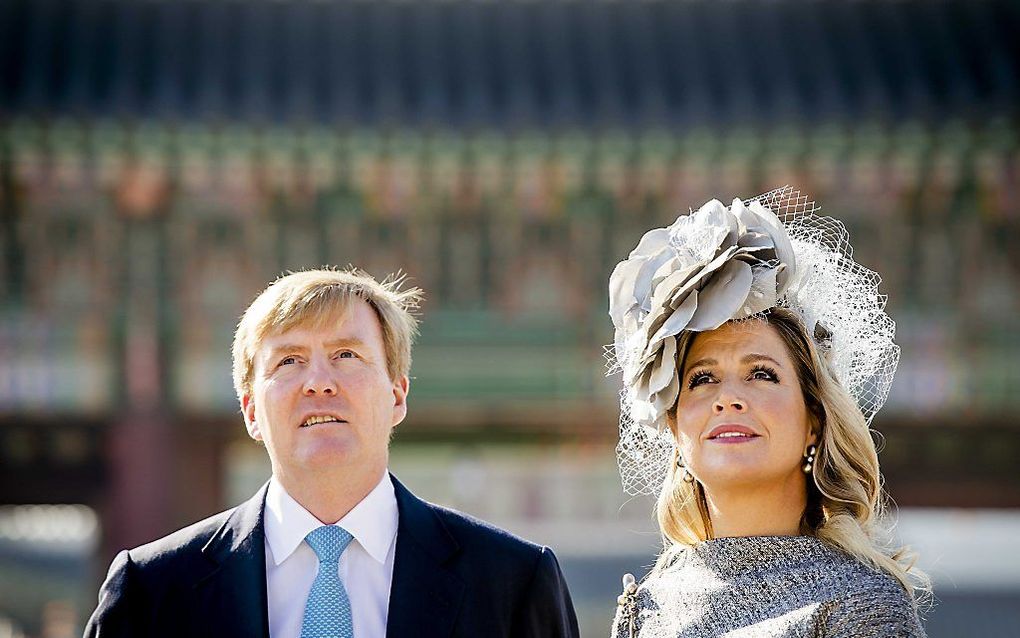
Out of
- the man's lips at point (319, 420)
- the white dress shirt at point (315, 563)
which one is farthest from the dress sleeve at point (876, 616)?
the man's lips at point (319, 420)

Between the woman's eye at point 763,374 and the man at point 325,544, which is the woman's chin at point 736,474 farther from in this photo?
the man at point 325,544

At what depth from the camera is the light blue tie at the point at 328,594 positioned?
2816mm

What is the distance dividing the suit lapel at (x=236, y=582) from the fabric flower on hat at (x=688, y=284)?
0.81 m

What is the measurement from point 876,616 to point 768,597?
0.22m

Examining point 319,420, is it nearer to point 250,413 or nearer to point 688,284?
point 250,413

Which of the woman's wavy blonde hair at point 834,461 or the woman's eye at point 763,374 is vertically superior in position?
the woman's eye at point 763,374

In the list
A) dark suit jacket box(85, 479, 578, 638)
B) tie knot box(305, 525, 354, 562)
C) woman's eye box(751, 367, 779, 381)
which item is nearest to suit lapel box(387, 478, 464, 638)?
dark suit jacket box(85, 479, 578, 638)

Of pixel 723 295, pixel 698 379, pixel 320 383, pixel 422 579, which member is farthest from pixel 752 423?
pixel 320 383

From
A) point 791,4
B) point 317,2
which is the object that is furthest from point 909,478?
point 317,2

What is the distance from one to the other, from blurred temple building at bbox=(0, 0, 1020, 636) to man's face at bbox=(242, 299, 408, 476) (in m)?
4.92

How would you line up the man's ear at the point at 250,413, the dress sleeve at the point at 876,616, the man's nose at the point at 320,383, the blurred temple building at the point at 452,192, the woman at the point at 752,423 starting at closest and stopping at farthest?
the dress sleeve at the point at 876,616 < the woman at the point at 752,423 < the man's nose at the point at 320,383 < the man's ear at the point at 250,413 < the blurred temple building at the point at 452,192

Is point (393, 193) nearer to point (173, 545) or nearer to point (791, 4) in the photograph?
point (791, 4)

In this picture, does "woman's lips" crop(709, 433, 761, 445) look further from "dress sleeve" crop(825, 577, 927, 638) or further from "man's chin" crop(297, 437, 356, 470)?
"man's chin" crop(297, 437, 356, 470)

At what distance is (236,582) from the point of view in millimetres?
2885
